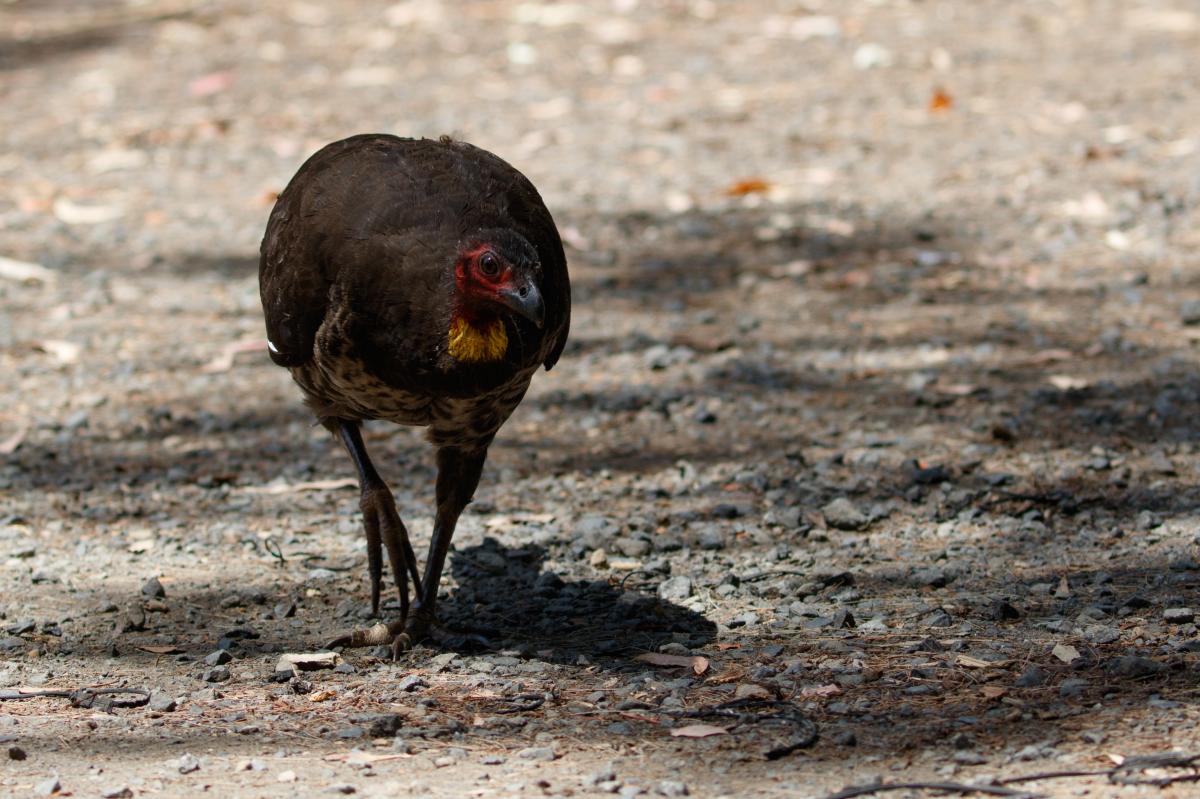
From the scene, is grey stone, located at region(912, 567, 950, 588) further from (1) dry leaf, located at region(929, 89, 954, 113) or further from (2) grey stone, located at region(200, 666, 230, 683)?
(1) dry leaf, located at region(929, 89, 954, 113)

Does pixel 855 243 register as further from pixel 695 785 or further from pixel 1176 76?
pixel 695 785

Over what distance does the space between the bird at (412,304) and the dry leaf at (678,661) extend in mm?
805

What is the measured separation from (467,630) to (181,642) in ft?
3.03

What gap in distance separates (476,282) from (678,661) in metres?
1.28

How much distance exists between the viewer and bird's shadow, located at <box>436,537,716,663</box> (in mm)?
4879

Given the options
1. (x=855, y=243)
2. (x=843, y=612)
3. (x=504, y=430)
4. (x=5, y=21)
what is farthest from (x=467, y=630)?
(x=5, y=21)

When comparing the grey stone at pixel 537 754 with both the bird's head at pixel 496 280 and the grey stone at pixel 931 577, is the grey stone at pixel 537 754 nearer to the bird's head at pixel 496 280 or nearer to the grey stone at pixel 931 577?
the bird's head at pixel 496 280

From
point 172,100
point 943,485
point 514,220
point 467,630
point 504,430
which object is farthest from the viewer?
point 172,100

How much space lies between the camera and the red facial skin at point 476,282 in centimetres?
443

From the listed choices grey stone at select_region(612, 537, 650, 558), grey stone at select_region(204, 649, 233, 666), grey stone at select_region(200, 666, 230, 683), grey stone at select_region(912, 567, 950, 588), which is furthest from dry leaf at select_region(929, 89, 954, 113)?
grey stone at select_region(200, 666, 230, 683)

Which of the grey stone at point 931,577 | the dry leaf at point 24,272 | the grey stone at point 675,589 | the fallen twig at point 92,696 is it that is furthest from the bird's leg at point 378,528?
the dry leaf at point 24,272

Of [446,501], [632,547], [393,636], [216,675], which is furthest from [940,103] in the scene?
[216,675]

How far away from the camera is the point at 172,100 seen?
1295 cm

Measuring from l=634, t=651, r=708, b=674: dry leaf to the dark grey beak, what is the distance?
3.56ft
